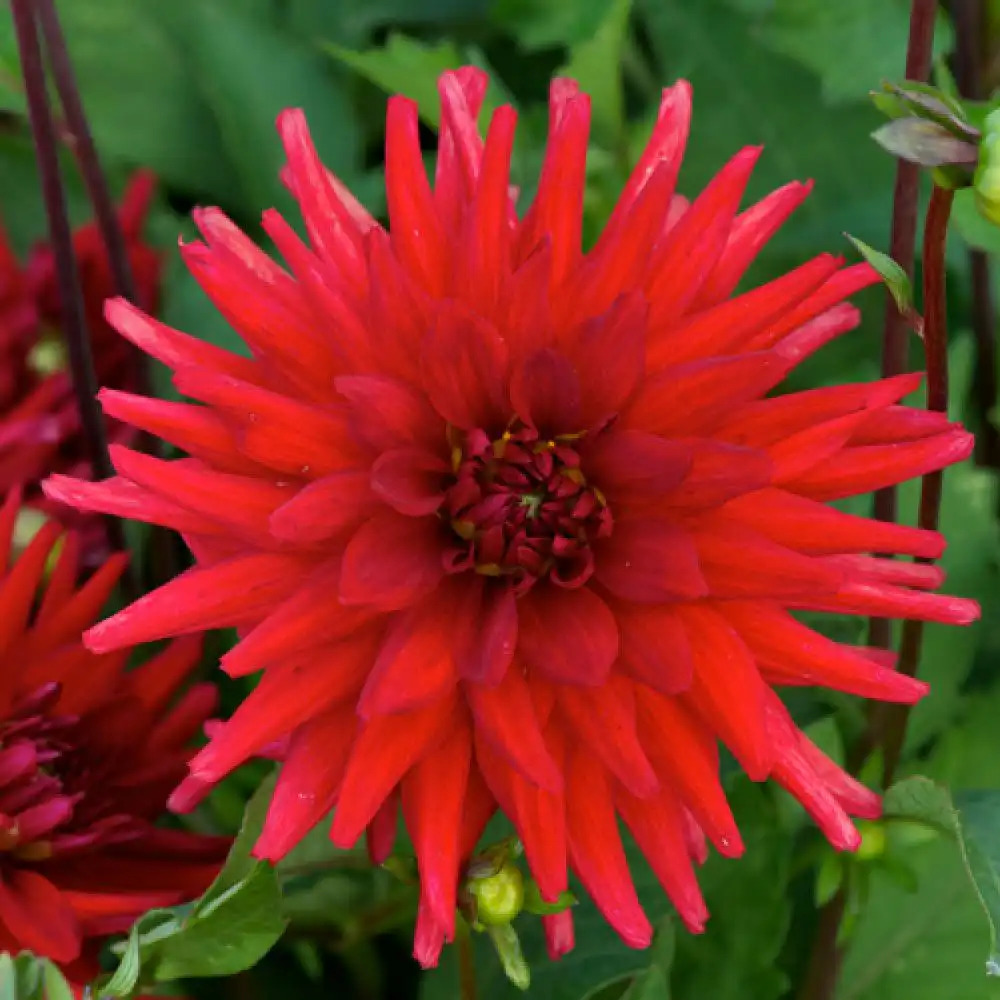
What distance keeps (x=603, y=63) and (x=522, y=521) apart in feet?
1.00

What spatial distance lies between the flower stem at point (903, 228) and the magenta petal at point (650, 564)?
0.11 meters

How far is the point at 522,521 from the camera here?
339mm

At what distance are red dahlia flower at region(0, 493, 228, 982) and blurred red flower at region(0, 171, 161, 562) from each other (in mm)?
65

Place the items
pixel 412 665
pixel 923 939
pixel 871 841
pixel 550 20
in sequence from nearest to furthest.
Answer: pixel 412 665
pixel 871 841
pixel 923 939
pixel 550 20

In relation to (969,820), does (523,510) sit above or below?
above

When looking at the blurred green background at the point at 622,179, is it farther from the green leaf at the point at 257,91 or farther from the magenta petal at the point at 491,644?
the magenta petal at the point at 491,644

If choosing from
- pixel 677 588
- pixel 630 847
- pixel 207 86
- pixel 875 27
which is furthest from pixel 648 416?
pixel 207 86

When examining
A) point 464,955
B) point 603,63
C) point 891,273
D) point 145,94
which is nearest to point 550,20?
point 603,63

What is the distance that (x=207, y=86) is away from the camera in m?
0.68

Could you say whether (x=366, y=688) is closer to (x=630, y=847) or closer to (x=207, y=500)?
(x=207, y=500)

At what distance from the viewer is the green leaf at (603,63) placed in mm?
556

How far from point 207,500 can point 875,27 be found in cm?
42

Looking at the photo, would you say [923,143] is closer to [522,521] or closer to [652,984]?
[522,521]

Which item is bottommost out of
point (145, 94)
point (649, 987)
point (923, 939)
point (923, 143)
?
point (923, 939)
